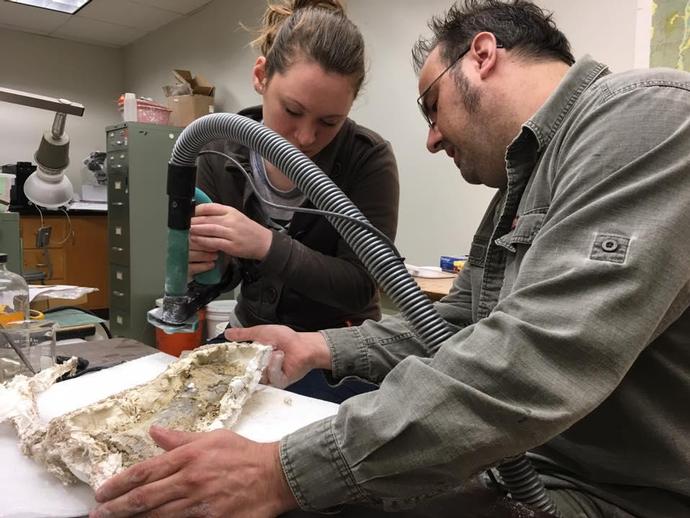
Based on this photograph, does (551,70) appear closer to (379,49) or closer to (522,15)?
(522,15)

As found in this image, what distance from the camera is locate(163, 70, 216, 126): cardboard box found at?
4.18 metres

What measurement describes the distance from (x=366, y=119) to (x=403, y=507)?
3.11 meters

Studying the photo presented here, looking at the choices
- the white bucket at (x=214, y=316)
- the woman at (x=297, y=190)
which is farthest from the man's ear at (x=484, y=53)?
the white bucket at (x=214, y=316)

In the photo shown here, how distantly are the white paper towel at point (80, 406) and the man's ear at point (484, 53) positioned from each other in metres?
0.68

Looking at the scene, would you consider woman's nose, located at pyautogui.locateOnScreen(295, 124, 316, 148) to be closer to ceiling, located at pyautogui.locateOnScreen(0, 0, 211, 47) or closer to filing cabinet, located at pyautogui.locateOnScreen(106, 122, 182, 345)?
filing cabinet, located at pyautogui.locateOnScreen(106, 122, 182, 345)

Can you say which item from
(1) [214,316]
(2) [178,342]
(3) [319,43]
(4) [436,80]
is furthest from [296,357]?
(1) [214,316]

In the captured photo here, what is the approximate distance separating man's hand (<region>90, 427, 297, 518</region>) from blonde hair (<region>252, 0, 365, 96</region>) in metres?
0.99

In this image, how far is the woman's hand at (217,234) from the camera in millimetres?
1197

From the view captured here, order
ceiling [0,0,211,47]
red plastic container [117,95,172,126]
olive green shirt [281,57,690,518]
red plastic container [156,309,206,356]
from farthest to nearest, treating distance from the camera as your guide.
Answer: ceiling [0,0,211,47], red plastic container [117,95,172,126], red plastic container [156,309,206,356], olive green shirt [281,57,690,518]

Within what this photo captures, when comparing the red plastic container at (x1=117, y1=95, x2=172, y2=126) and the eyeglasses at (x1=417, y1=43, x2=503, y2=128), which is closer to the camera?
the eyeglasses at (x1=417, y1=43, x2=503, y2=128)

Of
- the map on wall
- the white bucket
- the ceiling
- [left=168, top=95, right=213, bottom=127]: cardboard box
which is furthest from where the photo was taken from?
the ceiling

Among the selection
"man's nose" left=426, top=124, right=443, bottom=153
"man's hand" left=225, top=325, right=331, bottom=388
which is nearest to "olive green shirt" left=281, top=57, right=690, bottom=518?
"man's nose" left=426, top=124, right=443, bottom=153

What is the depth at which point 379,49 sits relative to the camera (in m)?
3.35

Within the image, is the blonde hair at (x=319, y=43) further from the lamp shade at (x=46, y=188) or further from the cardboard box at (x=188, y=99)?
the cardboard box at (x=188, y=99)
